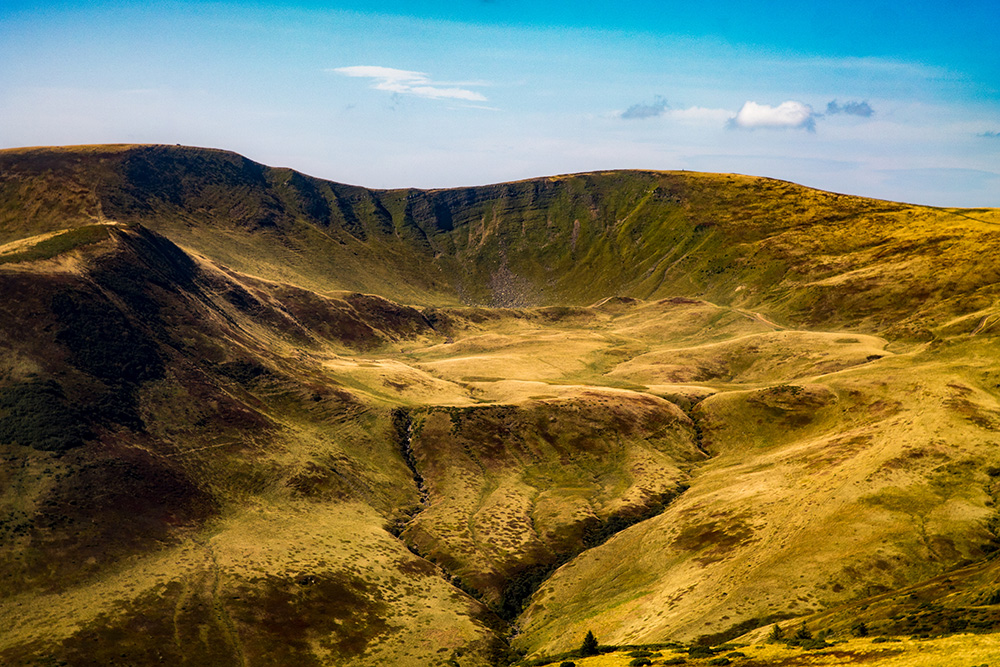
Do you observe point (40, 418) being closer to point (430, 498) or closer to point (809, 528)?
point (430, 498)

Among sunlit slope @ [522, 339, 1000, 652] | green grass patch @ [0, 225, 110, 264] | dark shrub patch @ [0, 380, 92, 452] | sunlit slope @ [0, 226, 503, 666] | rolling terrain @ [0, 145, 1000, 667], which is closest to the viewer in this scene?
sunlit slope @ [522, 339, 1000, 652]

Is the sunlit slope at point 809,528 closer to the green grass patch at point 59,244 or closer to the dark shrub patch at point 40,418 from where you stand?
the dark shrub patch at point 40,418

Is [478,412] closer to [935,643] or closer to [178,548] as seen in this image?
[178,548]

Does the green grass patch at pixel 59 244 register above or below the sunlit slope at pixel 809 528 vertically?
above

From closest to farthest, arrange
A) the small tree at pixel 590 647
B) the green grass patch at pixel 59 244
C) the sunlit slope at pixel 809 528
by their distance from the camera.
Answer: the small tree at pixel 590 647, the sunlit slope at pixel 809 528, the green grass patch at pixel 59 244

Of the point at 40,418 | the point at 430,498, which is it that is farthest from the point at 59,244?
the point at 430,498

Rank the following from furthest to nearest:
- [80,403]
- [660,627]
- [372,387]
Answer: [372,387]
[80,403]
[660,627]

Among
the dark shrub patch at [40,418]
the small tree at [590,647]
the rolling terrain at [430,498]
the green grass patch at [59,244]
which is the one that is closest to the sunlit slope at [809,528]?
the rolling terrain at [430,498]

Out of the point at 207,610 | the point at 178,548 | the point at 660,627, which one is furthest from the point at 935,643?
the point at 178,548

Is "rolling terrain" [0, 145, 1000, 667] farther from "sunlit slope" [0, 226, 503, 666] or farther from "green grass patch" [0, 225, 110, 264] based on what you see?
"green grass patch" [0, 225, 110, 264]

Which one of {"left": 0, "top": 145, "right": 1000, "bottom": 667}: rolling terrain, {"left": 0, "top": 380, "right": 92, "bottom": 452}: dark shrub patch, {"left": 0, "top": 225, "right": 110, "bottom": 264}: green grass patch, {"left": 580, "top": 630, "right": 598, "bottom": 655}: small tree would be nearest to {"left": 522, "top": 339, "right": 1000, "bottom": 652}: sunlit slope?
{"left": 0, "top": 145, "right": 1000, "bottom": 667}: rolling terrain

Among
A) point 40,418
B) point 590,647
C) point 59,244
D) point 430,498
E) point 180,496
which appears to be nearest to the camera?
point 590,647
